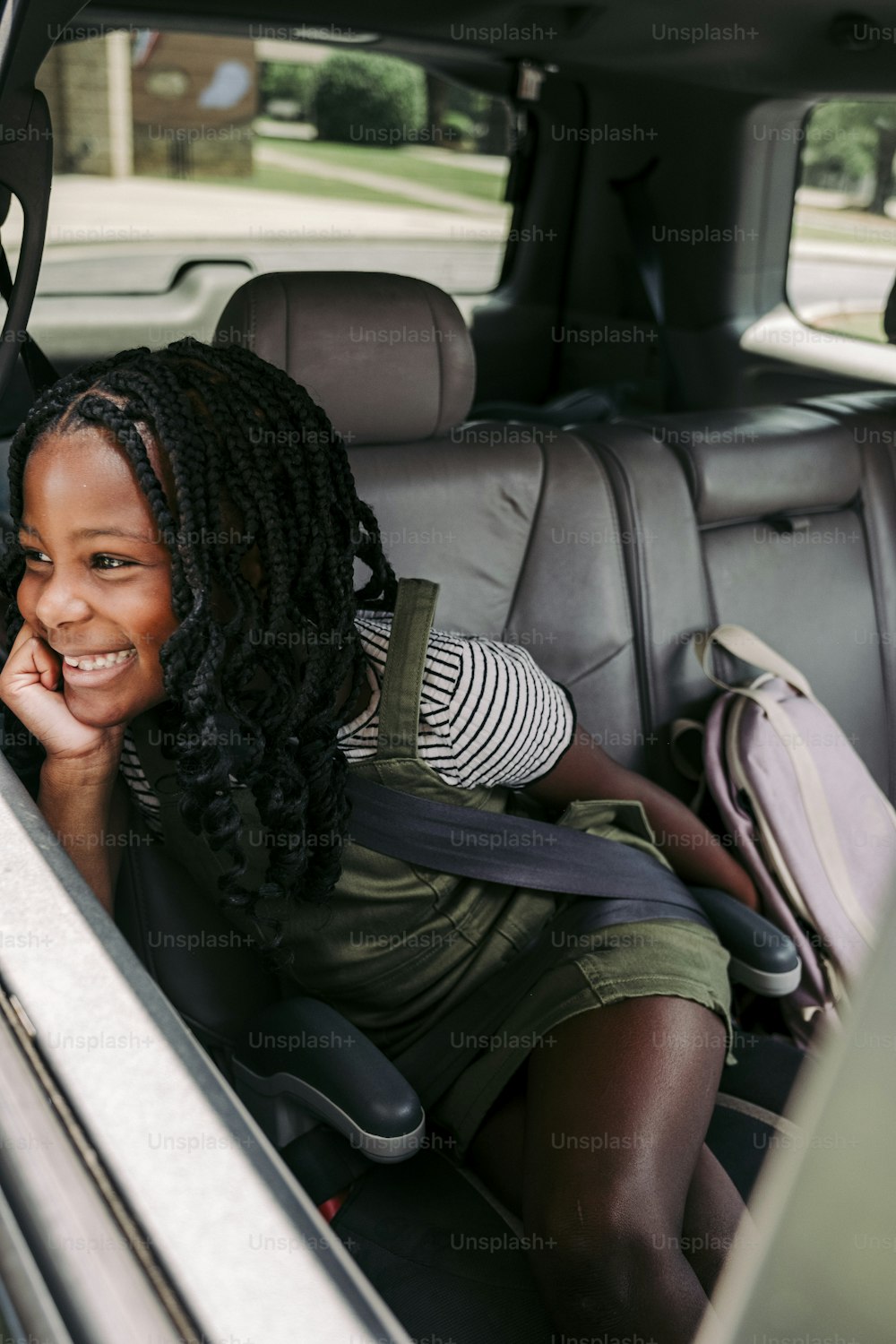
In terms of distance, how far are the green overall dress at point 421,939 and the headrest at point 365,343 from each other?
40 cm

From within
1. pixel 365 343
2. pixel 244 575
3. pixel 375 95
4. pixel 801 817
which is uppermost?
pixel 375 95

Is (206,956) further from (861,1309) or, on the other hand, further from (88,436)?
(861,1309)

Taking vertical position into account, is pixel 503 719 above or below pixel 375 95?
below

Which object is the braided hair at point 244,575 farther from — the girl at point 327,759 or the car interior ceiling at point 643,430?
the car interior ceiling at point 643,430

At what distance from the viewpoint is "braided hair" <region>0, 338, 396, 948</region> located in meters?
1.07

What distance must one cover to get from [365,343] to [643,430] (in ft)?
1.93

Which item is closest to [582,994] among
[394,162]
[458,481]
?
[458,481]

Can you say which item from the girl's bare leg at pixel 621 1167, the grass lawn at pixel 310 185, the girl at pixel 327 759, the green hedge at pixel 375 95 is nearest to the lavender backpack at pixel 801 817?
the girl at pixel 327 759

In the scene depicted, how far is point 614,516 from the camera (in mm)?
1865

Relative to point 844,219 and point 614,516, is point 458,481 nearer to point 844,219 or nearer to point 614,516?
point 614,516

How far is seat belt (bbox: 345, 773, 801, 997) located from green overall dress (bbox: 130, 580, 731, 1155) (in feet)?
0.07

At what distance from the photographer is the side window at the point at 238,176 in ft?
11.1

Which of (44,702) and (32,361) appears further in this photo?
(32,361)

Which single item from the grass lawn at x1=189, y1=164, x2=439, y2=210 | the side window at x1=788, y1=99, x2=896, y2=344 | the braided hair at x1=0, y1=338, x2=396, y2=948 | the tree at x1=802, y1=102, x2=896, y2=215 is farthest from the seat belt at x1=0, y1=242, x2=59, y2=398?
the grass lawn at x1=189, y1=164, x2=439, y2=210
